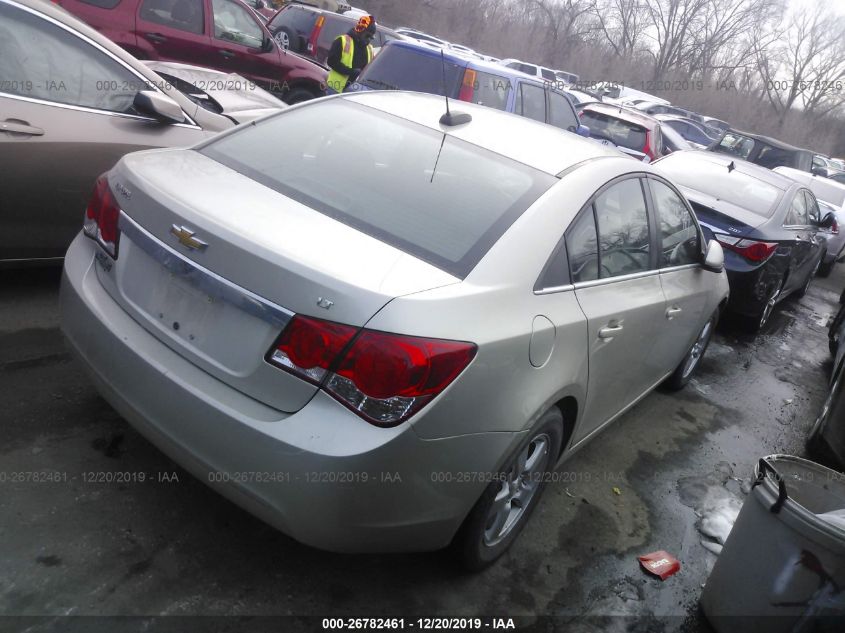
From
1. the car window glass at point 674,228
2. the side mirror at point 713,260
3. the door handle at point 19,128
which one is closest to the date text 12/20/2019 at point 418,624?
the car window glass at point 674,228

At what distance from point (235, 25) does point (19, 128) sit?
660cm

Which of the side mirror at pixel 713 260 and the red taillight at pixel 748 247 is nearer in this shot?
the side mirror at pixel 713 260

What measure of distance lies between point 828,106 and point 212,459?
52.9m

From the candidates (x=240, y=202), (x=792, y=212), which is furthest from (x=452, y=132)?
(x=792, y=212)

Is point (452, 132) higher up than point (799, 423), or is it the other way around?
point (452, 132)

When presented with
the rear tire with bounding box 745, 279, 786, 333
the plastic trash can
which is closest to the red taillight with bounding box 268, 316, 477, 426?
the plastic trash can

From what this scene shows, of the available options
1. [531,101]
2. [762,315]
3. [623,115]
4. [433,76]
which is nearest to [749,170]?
[762,315]

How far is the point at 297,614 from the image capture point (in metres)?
2.47

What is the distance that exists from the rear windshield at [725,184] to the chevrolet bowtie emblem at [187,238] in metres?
5.43

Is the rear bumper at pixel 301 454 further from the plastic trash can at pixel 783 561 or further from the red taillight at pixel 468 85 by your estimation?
the red taillight at pixel 468 85

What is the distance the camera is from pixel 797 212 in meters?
7.55

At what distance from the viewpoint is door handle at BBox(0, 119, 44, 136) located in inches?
144

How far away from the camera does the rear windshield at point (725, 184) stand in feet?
22.7

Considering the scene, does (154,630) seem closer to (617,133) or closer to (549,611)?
(549,611)
